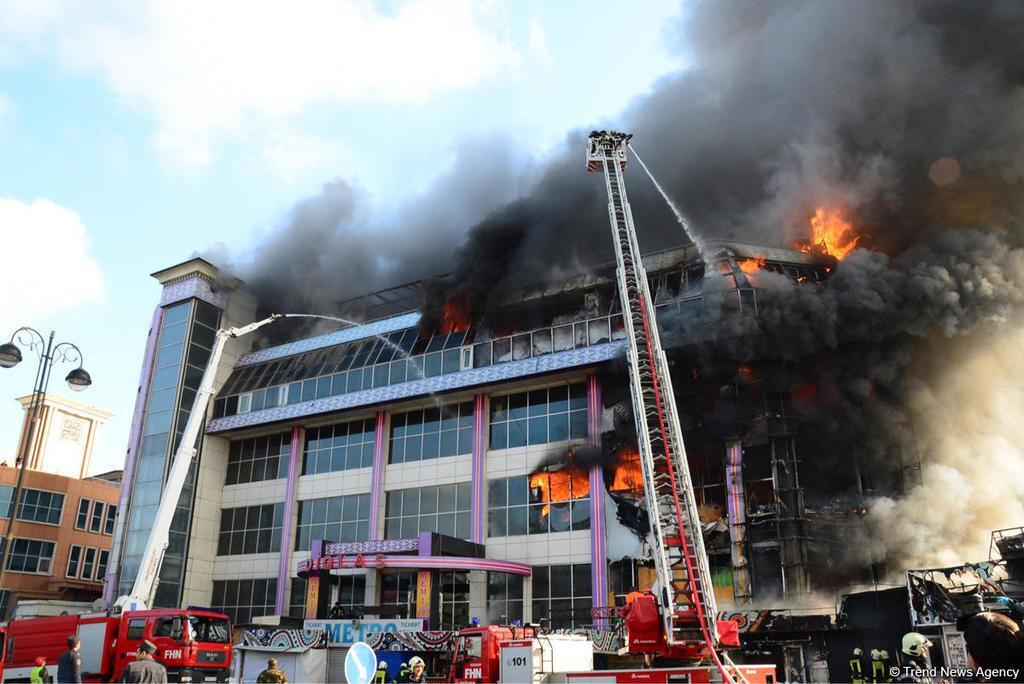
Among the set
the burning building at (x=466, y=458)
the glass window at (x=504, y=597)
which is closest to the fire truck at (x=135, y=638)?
the burning building at (x=466, y=458)

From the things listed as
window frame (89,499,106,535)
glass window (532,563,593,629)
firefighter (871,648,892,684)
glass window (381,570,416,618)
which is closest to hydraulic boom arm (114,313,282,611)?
glass window (381,570,416,618)

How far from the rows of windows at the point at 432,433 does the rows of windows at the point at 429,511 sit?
1.62m

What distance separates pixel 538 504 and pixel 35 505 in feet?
110

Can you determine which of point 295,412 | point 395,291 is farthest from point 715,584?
point 395,291

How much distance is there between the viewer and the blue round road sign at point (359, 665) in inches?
275

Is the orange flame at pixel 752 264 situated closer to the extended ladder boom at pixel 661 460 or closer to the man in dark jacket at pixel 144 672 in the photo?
the extended ladder boom at pixel 661 460

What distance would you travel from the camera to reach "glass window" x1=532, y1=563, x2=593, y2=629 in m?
30.7

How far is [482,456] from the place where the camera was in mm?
35375

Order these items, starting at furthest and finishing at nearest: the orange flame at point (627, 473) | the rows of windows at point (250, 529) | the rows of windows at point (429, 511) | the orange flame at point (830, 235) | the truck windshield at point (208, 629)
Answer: the rows of windows at point (250, 529)
the rows of windows at point (429, 511)
the orange flame at point (830, 235)
the orange flame at point (627, 473)
the truck windshield at point (208, 629)

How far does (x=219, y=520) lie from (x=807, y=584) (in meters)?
30.7

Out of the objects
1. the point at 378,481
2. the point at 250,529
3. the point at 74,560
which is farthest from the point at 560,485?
the point at 74,560

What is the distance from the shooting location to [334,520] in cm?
3888

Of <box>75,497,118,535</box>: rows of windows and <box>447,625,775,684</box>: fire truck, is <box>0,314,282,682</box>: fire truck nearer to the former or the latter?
<box>447,625,775,684</box>: fire truck

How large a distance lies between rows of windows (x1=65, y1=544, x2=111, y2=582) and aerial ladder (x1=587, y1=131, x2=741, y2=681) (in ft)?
130
